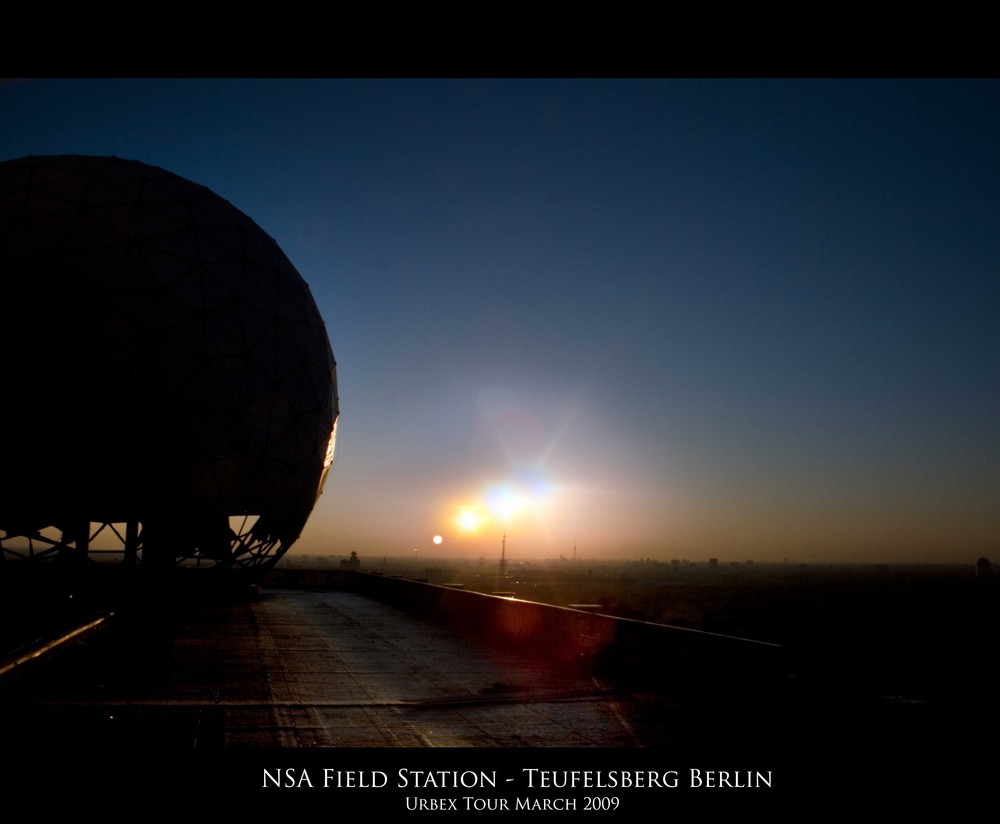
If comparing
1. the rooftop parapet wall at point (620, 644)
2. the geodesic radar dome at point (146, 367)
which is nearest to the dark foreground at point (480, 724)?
the rooftop parapet wall at point (620, 644)

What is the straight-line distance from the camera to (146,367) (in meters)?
16.6

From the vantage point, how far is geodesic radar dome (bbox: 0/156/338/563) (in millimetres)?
15945

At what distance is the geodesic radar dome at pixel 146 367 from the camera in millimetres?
15945

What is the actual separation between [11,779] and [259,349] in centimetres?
1548

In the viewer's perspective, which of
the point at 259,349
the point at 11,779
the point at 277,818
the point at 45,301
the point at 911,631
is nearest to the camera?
the point at 277,818

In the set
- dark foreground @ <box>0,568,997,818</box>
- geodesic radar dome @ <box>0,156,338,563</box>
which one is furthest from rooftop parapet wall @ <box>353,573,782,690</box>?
geodesic radar dome @ <box>0,156,338,563</box>

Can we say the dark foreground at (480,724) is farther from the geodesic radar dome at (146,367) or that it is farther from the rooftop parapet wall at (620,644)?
the geodesic radar dome at (146,367)

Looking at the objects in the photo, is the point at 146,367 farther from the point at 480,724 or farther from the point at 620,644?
the point at 480,724

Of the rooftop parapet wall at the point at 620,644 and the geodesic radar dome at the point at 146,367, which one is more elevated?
the geodesic radar dome at the point at 146,367

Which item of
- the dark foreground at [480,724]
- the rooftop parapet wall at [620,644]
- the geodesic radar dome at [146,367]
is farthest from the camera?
the geodesic radar dome at [146,367]

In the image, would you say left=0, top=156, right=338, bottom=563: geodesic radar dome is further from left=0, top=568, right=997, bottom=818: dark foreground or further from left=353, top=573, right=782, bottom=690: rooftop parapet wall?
left=353, top=573, right=782, bottom=690: rooftop parapet wall

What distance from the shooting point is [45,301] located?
16094 millimetres

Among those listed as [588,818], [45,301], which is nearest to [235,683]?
[588,818]

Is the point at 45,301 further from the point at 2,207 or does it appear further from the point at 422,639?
the point at 422,639
